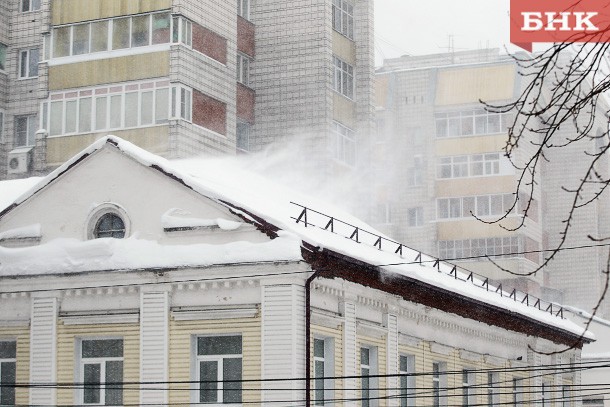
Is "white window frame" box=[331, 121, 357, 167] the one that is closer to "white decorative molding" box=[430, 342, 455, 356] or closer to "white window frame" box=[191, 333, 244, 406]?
"white decorative molding" box=[430, 342, 455, 356]

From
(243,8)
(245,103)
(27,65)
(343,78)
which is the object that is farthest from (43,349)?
(27,65)

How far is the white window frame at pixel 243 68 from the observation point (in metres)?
47.0

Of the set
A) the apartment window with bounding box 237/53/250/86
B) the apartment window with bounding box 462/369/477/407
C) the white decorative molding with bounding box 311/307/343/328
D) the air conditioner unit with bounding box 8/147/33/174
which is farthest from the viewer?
the apartment window with bounding box 237/53/250/86

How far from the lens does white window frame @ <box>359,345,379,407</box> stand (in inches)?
1093

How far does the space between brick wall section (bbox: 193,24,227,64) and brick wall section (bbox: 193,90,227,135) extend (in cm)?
163

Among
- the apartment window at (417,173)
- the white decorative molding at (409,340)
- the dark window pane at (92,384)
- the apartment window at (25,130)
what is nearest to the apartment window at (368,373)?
the white decorative molding at (409,340)

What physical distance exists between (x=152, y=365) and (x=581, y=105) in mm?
17811

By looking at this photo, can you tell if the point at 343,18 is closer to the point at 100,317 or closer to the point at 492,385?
the point at 492,385

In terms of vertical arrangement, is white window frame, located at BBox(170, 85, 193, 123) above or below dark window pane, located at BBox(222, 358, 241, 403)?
above

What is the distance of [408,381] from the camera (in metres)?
30.4

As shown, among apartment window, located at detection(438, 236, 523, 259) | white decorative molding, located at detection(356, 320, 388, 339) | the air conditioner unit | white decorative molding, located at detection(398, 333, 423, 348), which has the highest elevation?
the air conditioner unit

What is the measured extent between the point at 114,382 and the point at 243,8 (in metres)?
25.7

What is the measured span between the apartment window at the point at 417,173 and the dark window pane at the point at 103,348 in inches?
1724

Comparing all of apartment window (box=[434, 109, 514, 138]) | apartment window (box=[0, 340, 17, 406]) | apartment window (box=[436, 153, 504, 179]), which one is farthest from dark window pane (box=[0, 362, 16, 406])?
apartment window (box=[434, 109, 514, 138])
